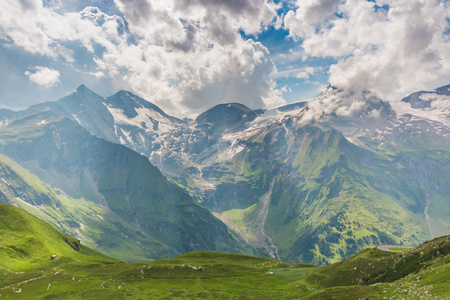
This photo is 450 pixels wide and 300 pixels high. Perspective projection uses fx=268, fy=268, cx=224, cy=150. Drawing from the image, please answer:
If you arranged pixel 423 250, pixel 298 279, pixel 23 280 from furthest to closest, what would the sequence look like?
1. pixel 23 280
2. pixel 298 279
3. pixel 423 250

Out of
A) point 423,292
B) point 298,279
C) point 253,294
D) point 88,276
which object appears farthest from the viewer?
point 88,276

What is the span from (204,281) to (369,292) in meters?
81.7

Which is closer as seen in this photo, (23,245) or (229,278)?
(229,278)

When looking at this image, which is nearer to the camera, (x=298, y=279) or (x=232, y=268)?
(x=298, y=279)

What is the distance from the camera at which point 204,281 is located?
126 m

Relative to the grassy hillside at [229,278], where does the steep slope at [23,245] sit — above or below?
above

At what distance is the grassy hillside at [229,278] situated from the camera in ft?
212

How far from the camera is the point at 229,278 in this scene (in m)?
130

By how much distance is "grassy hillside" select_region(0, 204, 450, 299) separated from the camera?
212 feet

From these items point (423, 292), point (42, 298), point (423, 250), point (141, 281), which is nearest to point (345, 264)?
point (423, 250)

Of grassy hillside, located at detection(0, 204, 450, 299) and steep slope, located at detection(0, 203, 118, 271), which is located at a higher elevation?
steep slope, located at detection(0, 203, 118, 271)

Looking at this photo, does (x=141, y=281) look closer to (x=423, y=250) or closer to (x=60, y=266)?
(x=60, y=266)

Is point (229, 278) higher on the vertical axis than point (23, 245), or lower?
lower

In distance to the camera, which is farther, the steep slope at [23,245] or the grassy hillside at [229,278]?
the steep slope at [23,245]
